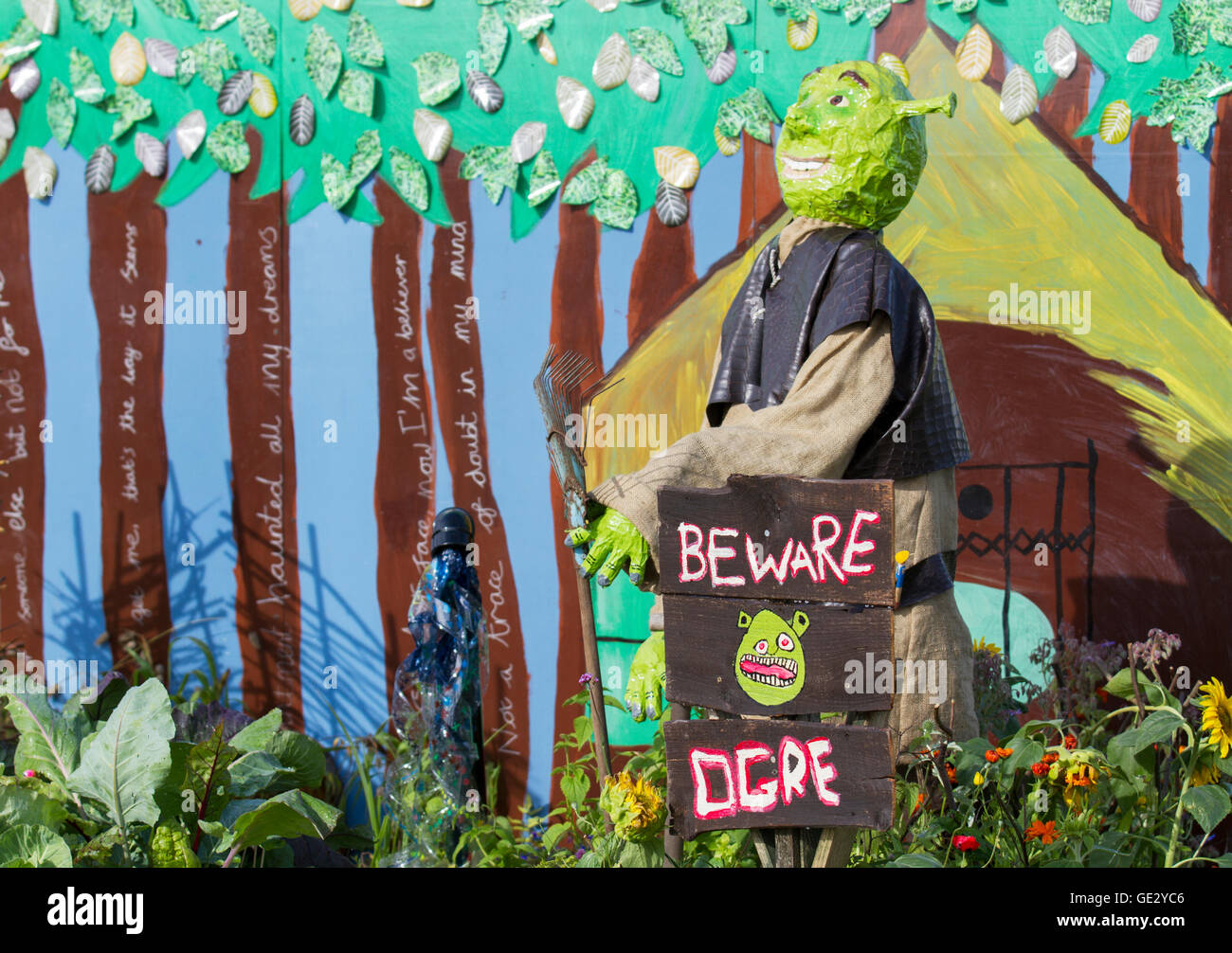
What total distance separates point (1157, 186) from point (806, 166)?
172cm

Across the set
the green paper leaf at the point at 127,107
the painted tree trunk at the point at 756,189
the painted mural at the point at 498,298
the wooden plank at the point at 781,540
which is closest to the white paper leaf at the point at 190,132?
the painted mural at the point at 498,298

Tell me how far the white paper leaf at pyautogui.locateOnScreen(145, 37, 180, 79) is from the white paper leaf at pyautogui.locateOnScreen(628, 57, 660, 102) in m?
1.54

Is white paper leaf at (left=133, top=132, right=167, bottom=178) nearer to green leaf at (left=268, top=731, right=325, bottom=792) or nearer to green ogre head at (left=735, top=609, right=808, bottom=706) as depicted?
green leaf at (left=268, top=731, right=325, bottom=792)

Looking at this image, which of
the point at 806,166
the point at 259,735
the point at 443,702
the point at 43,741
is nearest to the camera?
the point at 806,166

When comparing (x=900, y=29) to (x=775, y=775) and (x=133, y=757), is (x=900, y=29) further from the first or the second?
(x=133, y=757)

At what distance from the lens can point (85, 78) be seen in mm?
3574

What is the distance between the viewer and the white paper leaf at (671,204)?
3.48 metres

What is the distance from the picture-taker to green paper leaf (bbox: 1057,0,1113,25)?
3398mm

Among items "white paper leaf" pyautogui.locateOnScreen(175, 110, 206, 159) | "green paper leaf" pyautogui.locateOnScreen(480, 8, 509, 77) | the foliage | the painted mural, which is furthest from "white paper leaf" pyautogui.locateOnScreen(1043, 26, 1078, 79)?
"white paper leaf" pyautogui.locateOnScreen(175, 110, 206, 159)

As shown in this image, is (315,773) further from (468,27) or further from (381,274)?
(468,27)

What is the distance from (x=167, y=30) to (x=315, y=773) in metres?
2.53

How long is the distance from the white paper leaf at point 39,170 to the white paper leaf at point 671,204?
6.81ft

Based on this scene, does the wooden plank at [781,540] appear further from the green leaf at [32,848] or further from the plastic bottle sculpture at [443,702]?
the green leaf at [32,848]

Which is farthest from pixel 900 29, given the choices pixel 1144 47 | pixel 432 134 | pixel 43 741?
pixel 43 741
